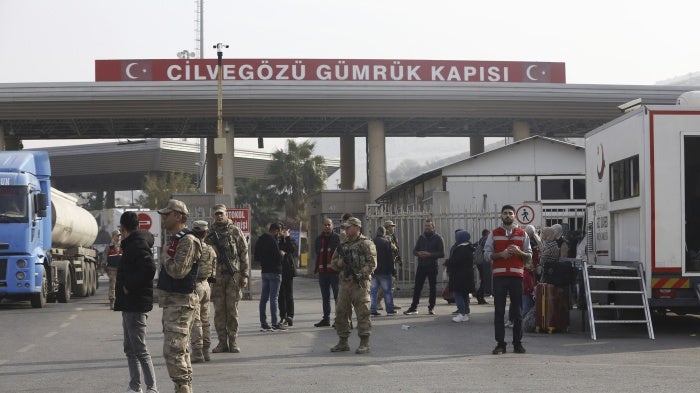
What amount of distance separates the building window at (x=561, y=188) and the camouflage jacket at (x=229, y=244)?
17599mm

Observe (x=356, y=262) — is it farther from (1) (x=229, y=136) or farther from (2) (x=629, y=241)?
(1) (x=229, y=136)

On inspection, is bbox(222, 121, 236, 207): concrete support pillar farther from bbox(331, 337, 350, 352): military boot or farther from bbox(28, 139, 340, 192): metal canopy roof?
bbox(331, 337, 350, 352): military boot

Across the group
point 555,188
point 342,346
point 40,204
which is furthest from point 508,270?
point 555,188

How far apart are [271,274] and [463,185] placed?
14209 millimetres

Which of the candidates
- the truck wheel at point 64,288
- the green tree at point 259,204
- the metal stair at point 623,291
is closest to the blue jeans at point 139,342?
the metal stair at point 623,291

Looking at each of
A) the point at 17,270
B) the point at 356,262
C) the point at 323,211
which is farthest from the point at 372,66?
the point at 356,262

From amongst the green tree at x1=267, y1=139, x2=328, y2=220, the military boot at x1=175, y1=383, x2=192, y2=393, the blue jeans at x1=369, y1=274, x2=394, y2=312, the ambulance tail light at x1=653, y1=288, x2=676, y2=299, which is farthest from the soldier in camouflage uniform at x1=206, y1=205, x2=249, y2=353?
the green tree at x1=267, y1=139, x2=328, y2=220

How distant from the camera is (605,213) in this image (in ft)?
58.7

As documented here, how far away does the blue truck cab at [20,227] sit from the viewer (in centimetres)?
2412

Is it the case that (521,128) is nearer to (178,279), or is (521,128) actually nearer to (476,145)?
(476,145)

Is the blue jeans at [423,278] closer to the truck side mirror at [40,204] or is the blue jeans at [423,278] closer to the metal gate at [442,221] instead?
the metal gate at [442,221]

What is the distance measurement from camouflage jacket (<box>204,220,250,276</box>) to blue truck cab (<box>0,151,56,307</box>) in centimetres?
1101

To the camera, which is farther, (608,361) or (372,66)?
(372,66)

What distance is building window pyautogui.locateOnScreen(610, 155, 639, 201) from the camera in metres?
16.2
